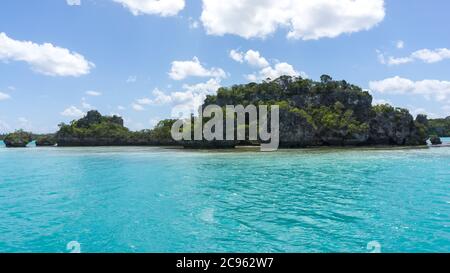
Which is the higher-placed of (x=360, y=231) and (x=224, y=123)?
(x=224, y=123)

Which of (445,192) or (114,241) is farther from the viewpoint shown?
(445,192)

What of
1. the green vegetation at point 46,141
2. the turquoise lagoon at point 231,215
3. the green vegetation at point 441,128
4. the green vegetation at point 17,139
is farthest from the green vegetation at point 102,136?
the green vegetation at point 441,128

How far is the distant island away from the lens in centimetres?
6569

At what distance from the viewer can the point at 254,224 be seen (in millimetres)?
9328

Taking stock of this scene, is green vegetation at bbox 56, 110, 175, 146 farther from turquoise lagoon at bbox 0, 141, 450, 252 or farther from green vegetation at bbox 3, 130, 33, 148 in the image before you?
turquoise lagoon at bbox 0, 141, 450, 252

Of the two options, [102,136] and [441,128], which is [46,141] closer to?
[102,136]

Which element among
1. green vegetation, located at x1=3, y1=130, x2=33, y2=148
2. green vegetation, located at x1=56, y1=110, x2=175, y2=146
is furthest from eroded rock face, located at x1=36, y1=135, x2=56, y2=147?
green vegetation, located at x1=3, y1=130, x2=33, y2=148

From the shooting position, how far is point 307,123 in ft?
213

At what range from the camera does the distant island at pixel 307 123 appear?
6569 cm

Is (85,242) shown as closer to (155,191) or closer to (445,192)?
(155,191)

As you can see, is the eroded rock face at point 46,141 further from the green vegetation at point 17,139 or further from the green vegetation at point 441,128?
the green vegetation at point 441,128
